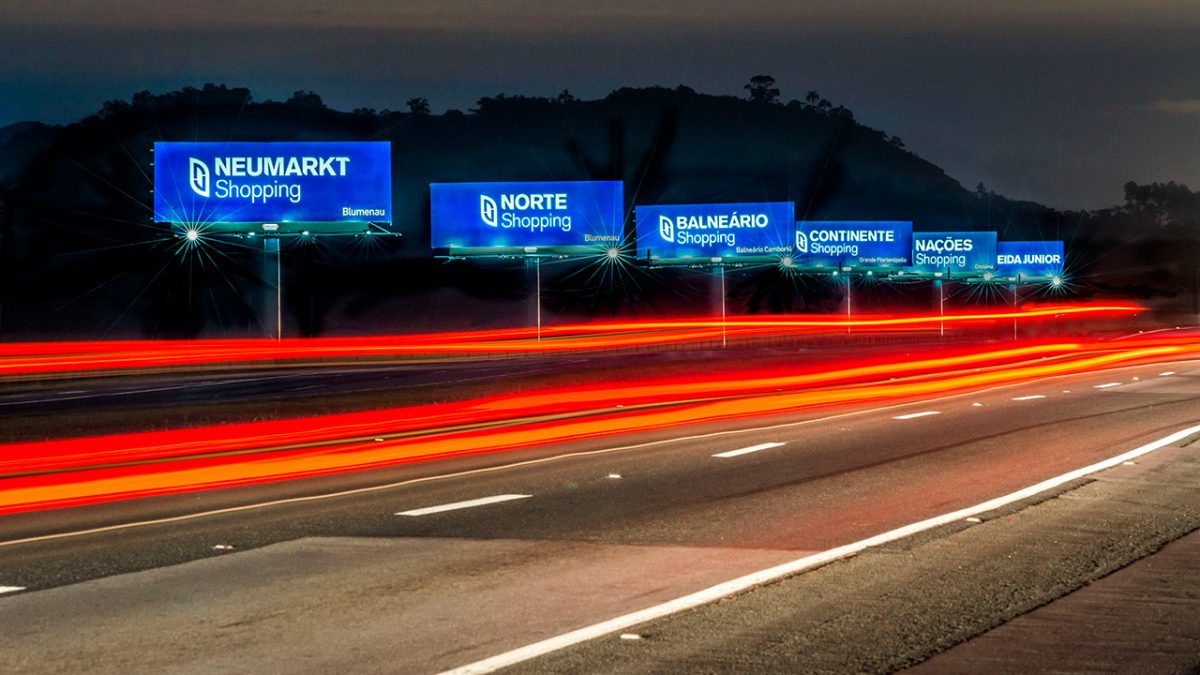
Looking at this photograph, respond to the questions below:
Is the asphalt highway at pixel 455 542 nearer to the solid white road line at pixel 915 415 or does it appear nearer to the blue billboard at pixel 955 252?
the solid white road line at pixel 915 415

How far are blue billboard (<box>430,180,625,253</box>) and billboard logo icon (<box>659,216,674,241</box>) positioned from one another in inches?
385

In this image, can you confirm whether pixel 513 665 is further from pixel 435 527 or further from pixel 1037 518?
pixel 1037 518

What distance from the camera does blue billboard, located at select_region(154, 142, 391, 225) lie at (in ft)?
180

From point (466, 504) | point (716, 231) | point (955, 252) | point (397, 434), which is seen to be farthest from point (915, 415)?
point (955, 252)

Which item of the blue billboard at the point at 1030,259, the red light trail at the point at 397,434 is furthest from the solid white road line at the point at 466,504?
the blue billboard at the point at 1030,259

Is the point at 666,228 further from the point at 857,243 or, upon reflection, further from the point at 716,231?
the point at 857,243

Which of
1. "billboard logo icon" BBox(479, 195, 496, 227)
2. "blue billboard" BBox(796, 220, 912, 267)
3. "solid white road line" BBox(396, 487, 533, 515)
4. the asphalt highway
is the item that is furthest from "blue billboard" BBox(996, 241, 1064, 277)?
"solid white road line" BBox(396, 487, 533, 515)

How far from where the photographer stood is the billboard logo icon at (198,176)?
55781mm

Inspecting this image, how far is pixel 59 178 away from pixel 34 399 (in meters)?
122

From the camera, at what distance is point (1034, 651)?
748cm

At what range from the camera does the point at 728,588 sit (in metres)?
9.05

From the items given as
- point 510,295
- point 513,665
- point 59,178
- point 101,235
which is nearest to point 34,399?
point 513,665

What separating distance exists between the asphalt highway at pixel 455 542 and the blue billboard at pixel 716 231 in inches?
2174

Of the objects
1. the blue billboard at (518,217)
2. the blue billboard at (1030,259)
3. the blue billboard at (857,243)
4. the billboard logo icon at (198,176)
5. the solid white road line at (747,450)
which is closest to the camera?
the solid white road line at (747,450)
